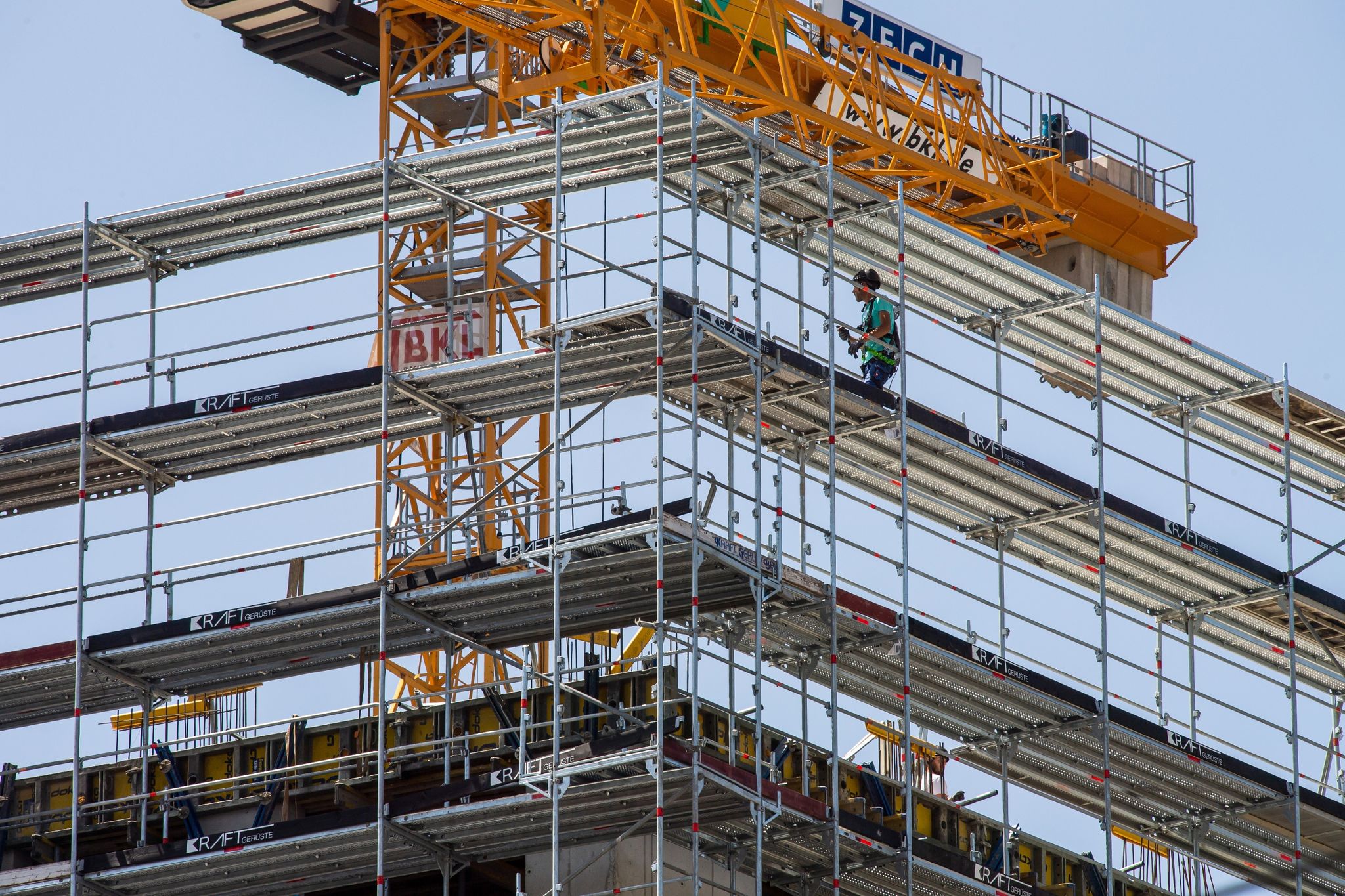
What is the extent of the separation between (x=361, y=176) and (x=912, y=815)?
391 inches


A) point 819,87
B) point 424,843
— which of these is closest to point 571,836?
point 424,843

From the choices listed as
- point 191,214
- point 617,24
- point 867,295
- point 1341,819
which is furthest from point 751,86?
point 1341,819

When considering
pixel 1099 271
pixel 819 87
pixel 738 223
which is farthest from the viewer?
pixel 1099 271

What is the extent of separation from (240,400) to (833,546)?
7.03 metres

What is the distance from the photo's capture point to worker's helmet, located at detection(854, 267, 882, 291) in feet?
128

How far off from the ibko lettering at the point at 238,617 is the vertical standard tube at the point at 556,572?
3.21 m

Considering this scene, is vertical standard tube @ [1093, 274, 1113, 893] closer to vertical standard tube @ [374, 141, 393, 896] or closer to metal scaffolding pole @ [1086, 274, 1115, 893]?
metal scaffolding pole @ [1086, 274, 1115, 893]

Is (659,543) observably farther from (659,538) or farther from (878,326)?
(878,326)

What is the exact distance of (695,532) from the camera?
32969 mm

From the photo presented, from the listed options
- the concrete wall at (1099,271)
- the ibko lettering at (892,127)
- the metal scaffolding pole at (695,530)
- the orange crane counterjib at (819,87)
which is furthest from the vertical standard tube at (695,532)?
the concrete wall at (1099,271)

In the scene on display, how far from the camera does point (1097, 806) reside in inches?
1641

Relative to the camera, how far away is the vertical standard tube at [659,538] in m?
31.8

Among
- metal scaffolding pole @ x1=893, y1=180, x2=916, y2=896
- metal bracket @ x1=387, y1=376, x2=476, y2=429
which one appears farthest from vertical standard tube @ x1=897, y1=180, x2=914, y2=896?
metal bracket @ x1=387, y1=376, x2=476, y2=429

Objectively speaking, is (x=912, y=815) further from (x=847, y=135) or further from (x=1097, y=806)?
(x=847, y=135)
